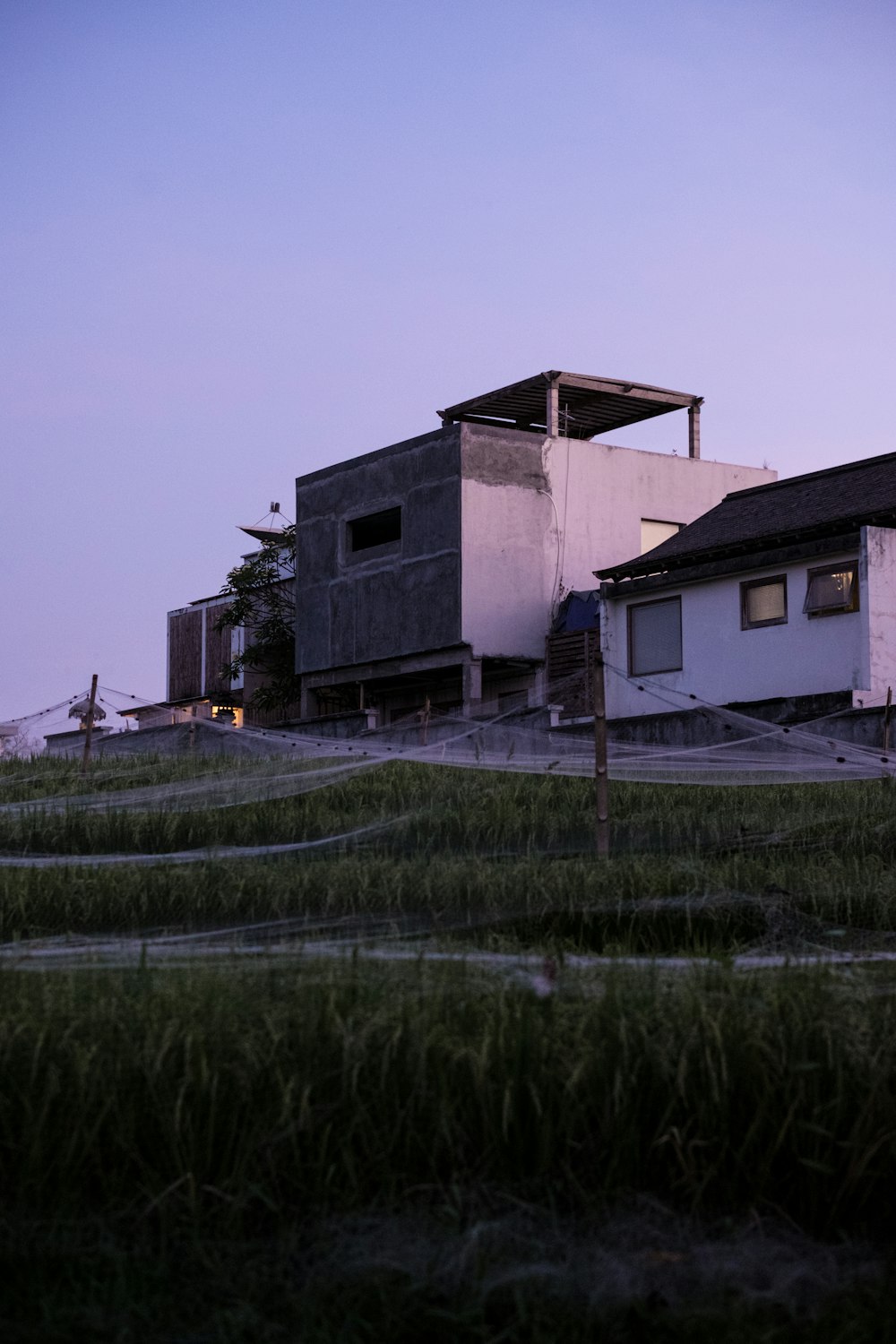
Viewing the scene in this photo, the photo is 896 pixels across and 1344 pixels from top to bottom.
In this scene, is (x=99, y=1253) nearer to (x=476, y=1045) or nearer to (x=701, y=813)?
(x=476, y=1045)

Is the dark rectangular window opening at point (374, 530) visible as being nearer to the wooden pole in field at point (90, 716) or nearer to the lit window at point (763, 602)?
the lit window at point (763, 602)

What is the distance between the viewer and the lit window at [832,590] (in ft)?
71.9

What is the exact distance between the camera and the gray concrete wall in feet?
96.1

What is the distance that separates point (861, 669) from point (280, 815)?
11.7m

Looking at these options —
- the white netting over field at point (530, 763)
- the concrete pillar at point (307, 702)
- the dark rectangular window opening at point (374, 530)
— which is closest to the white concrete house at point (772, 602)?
the dark rectangular window opening at point (374, 530)

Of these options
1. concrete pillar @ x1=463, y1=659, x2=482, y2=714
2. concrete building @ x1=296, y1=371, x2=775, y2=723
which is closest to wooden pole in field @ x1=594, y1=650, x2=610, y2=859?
concrete building @ x1=296, y1=371, x2=775, y2=723

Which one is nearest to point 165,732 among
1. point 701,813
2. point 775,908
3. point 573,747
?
point 573,747

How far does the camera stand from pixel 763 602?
23641 millimetres

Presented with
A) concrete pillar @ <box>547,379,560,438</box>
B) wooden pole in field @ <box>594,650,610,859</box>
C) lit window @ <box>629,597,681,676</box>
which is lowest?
wooden pole in field @ <box>594,650,610,859</box>

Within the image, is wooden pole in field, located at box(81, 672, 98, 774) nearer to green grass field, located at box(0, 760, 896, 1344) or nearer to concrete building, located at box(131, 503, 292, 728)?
green grass field, located at box(0, 760, 896, 1344)

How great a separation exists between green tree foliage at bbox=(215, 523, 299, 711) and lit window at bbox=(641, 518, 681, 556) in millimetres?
8641

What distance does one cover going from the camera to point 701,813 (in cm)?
1254

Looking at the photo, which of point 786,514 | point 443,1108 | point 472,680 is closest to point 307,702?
point 472,680

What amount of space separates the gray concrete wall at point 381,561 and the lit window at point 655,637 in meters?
4.11
